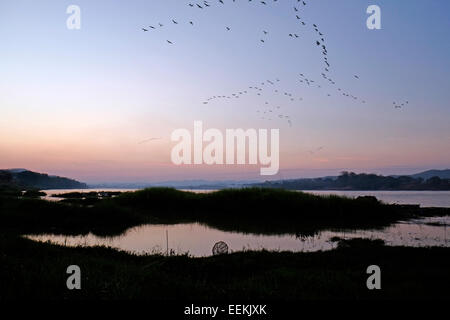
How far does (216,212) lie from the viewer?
39938 millimetres

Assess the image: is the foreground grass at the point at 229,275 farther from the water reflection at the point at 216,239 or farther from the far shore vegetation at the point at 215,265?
the water reflection at the point at 216,239

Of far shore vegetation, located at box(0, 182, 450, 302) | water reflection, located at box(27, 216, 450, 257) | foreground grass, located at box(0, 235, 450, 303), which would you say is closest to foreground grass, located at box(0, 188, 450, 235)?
far shore vegetation, located at box(0, 182, 450, 302)

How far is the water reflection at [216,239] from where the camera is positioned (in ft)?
65.6

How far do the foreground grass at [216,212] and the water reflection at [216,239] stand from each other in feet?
7.75

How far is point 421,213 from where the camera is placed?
42.3 meters

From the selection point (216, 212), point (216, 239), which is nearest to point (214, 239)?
point (216, 239)

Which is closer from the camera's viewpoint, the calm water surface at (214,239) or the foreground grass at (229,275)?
the foreground grass at (229,275)

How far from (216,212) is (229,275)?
27.8 m

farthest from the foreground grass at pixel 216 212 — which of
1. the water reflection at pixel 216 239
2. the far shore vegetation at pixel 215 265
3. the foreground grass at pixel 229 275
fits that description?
the foreground grass at pixel 229 275

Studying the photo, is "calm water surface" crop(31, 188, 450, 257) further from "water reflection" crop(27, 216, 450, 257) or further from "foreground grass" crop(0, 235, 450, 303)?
"foreground grass" crop(0, 235, 450, 303)

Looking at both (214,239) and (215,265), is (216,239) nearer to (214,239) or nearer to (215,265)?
(214,239)
